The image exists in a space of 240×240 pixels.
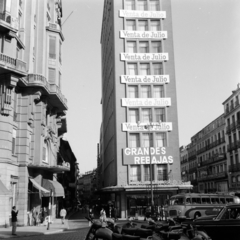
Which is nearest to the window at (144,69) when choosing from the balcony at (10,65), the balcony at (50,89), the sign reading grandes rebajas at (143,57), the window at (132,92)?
the sign reading grandes rebajas at (143,57)

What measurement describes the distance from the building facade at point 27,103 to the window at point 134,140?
11900 mm

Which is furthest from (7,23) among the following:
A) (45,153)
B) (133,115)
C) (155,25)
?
(155,25)

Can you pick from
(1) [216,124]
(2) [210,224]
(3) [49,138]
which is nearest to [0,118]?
(3) [49,138]

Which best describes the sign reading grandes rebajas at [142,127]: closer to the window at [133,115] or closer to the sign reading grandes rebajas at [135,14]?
the window at [133,115]

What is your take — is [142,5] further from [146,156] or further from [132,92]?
[146,156]

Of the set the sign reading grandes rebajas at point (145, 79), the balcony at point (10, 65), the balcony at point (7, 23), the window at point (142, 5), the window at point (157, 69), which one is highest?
the window at point (142, 5)

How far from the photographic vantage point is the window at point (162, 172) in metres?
48.3

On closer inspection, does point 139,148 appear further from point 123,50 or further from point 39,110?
point 39,110

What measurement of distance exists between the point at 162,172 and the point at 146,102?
1026 cm

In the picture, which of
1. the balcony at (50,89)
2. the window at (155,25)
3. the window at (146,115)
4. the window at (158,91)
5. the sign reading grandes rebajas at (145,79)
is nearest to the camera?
the balcony at (50,89)

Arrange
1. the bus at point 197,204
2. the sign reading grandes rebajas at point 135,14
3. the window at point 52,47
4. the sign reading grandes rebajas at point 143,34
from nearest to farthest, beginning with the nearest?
the bus at point 197,204, the window at point 52,47, the sign reading grandes rebajas at point 143,34, the sign reading grandes rebajas at point 135,14

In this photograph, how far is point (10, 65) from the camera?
28109mm

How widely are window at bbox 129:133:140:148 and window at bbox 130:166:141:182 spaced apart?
3.16 metres

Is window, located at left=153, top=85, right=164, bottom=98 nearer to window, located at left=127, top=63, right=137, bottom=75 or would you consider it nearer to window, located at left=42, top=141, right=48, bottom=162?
window, located at left=127, top=63, right=137, bottom=75
